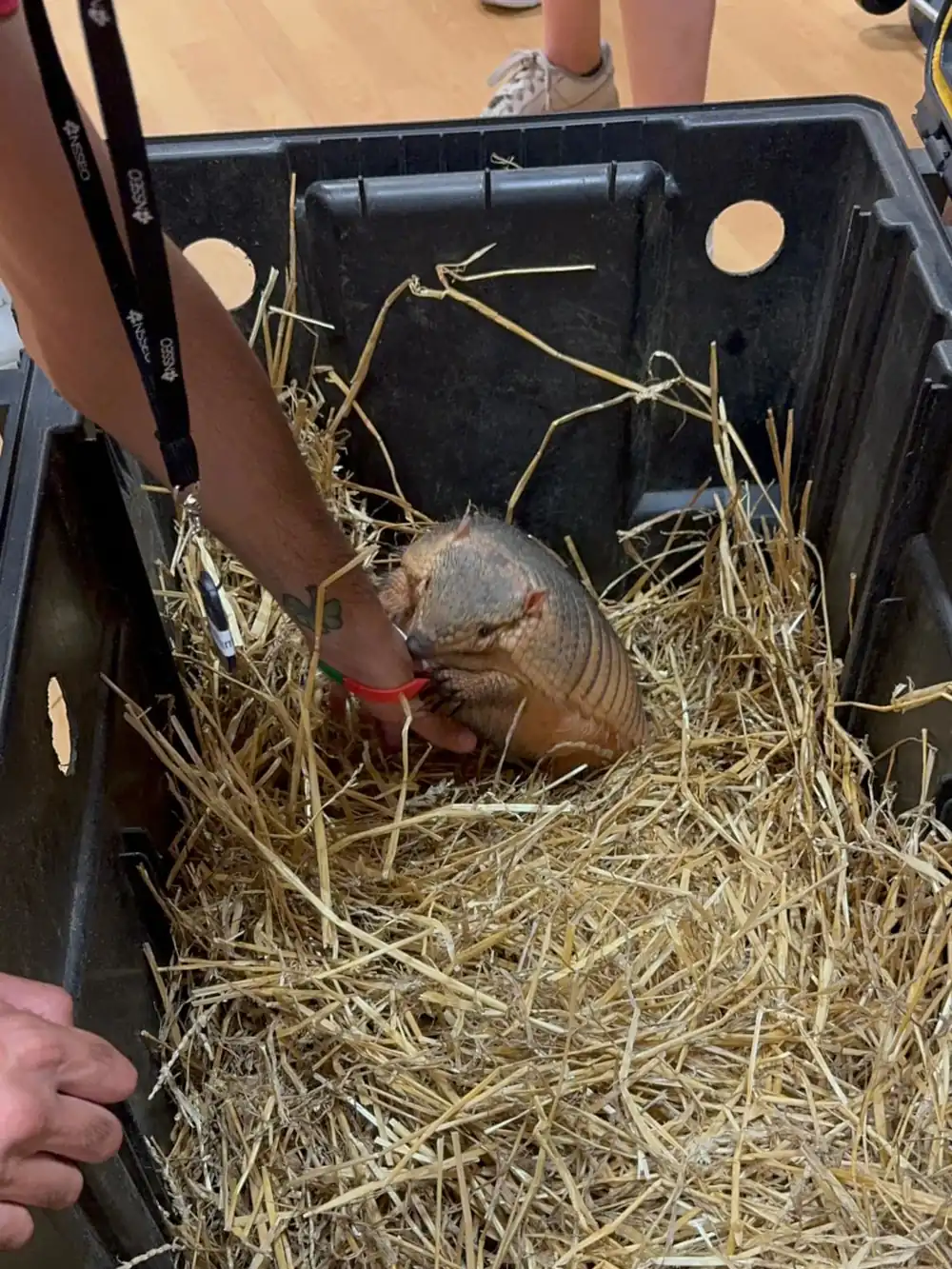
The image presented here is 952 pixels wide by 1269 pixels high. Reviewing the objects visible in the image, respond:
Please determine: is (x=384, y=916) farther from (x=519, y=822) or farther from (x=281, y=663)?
(x=281, y=663)

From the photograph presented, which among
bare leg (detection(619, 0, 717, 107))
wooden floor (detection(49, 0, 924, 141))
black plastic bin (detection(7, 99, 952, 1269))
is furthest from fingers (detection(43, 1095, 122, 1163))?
wooden floor (detection(49, 0, 924, 141))

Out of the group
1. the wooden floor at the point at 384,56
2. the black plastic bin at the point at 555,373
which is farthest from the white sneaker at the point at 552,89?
the black plastic bin at the point at 555,373

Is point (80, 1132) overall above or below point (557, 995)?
above

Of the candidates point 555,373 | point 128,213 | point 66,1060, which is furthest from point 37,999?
point 555,373

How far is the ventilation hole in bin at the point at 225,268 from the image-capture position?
215cm

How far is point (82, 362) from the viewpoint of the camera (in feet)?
3.05

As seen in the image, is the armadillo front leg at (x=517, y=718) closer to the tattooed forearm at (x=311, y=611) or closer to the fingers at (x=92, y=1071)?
the tattooed forearm at (x=311, y=611)

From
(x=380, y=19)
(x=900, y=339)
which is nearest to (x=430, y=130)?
(x=900, y=339)

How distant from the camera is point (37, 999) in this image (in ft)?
2.38

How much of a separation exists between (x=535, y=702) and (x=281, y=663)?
1.08 feet

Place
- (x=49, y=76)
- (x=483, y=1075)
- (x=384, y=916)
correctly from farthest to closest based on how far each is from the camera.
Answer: (x=384, y=916) → (x=483, y=1075) → (x=49, y=76)

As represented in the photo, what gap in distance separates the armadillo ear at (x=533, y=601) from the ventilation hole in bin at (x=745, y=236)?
1.20 m

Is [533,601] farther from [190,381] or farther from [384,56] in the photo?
[384,56]

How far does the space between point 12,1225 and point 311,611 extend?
612 mm
